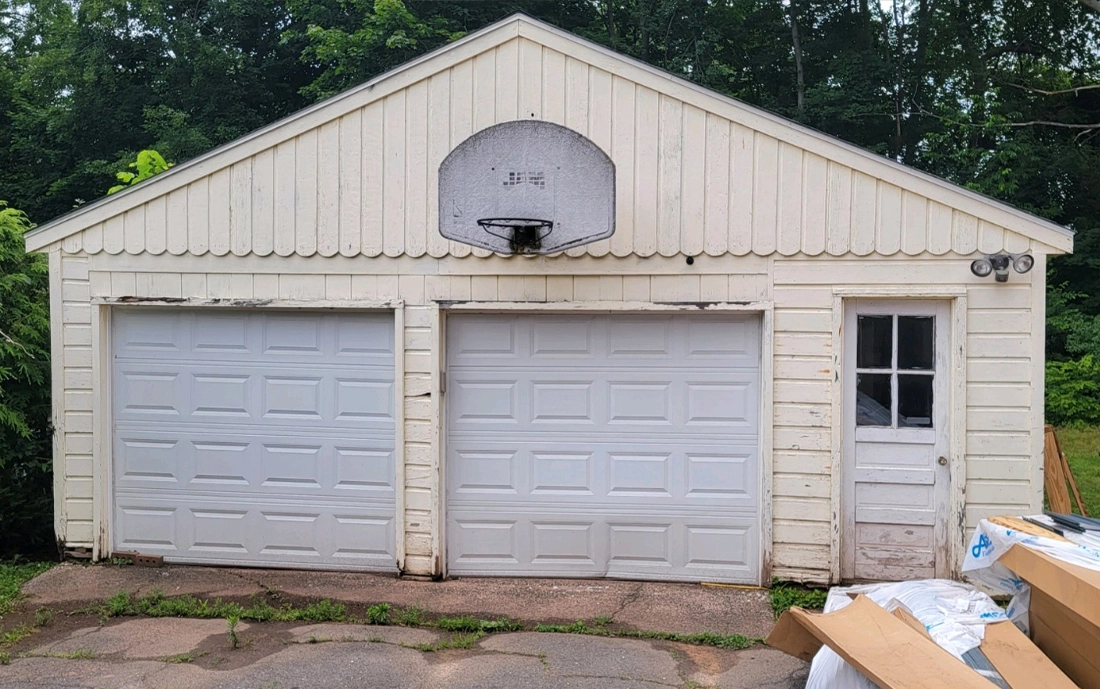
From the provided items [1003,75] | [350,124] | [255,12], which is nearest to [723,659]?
[350,124]

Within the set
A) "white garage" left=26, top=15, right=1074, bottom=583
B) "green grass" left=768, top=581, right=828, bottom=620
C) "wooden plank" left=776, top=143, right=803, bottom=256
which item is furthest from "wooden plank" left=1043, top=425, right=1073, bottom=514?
"wooden plank" left=776, top=143, right=803, bottom=256

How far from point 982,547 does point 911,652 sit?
36.8 inches

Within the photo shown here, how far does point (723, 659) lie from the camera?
5207mm

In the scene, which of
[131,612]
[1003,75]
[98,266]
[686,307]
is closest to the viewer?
[131,612]

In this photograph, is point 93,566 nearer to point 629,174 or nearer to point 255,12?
point 629,174

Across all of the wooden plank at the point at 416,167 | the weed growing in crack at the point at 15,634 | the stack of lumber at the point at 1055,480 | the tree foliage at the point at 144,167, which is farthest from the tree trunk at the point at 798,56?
the weed growing in crack at the point at 15,634

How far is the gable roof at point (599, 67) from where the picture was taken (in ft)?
19.8

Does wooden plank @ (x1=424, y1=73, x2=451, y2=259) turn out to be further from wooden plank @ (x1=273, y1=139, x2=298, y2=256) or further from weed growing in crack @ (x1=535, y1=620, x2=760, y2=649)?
weed growing in crack @ (x1=535, y1=620, x2=760, y2=649)

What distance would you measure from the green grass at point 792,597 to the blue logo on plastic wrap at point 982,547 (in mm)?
1587

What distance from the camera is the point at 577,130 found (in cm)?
646

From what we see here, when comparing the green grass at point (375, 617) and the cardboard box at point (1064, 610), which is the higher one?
the cardboard box at point (1064, 610)

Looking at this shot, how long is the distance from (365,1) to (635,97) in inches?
642

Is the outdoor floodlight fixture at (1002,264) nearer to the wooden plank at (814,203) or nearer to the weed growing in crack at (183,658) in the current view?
the wooden plank at (814,203)

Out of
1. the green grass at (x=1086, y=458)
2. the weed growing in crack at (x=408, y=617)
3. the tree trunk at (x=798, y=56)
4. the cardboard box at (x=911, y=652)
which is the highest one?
the tree trunk at (x=798, y=56)
